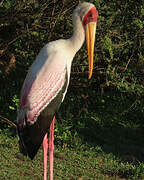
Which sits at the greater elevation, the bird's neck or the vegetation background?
the bird's neck

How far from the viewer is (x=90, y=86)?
6762mm

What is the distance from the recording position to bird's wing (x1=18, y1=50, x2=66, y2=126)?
3814 mm

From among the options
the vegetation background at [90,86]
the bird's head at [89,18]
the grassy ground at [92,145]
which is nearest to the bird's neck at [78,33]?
the bird's head at [89,18]

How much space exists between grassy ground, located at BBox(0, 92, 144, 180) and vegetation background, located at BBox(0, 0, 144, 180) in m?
0.01

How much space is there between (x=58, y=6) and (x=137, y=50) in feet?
4.36

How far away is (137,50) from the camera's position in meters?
6.14

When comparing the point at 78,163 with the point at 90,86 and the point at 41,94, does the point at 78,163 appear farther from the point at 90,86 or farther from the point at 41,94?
the point at 41,94

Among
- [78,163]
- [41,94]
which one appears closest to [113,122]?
[78,163]

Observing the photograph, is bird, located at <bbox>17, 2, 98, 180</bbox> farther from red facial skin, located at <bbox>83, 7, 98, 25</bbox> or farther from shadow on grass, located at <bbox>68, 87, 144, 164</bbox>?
shadow on grass, located at <bbox>68, 87, 144, 164</bbox>

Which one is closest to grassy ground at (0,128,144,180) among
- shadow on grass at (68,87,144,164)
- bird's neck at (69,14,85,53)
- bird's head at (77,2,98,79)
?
shadow on grass at (68,87,144,164)

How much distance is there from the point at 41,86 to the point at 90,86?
9.81 ft

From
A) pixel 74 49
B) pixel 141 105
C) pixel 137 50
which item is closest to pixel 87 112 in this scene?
pixel 141 105

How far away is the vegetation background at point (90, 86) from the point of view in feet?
18.3

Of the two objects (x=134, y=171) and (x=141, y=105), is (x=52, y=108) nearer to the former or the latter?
(x=134, y=171)
